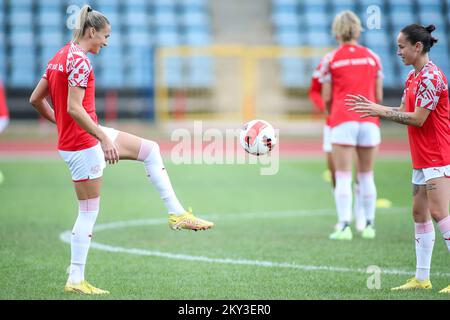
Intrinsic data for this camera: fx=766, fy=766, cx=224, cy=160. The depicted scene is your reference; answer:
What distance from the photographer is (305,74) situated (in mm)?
25938

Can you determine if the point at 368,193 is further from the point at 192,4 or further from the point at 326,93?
the point at 192,4

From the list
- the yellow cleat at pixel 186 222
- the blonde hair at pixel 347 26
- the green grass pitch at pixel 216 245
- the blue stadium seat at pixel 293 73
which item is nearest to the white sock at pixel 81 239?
the green grass pitch at pixel 216 245

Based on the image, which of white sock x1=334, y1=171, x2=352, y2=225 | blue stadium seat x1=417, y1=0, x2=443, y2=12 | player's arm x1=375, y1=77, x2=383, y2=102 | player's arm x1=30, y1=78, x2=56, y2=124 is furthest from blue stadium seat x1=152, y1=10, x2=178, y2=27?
player's arm x1=30, y1=78, x2=56, y2=124

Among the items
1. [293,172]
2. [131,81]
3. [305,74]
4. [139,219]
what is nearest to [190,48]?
[131,81]

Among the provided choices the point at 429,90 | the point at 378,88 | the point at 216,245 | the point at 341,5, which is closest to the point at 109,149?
the point at 429,90

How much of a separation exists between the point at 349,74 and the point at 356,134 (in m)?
0.72

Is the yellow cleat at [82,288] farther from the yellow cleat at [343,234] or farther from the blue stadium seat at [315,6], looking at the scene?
the blue stadium seat at [315,6]

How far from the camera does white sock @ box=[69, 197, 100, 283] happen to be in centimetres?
621

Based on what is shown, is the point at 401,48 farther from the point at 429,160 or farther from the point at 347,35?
the point at 347,35

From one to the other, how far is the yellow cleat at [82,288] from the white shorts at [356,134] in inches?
157

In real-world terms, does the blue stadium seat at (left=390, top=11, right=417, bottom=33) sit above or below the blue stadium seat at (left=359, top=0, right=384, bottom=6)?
below

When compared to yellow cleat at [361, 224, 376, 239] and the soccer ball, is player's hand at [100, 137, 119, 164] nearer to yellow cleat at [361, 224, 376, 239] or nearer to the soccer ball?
the soccer ball

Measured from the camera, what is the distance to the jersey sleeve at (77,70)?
5867 millimetres

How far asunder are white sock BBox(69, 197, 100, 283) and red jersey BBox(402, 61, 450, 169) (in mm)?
2723
